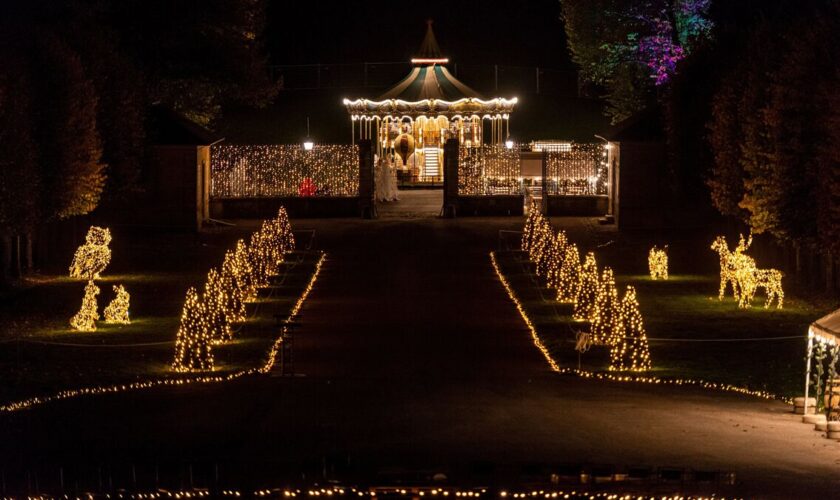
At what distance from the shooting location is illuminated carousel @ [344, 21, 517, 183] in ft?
207

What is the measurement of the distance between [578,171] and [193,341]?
30.5 meters

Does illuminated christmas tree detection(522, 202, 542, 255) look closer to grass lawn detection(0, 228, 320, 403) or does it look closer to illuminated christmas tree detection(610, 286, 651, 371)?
grass lawn detection(0, 228, 320, 403)

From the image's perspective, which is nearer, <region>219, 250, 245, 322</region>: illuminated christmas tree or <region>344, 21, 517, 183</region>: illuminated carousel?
<region>219, 250, 245, 322</region>: illuminated christmas tree

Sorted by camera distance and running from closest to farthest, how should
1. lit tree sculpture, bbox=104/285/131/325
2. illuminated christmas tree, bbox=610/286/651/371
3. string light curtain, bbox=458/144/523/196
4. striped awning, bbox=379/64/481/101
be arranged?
illuminated christmas tree, bbox=610/286/651/371, lit tree sculpture, bbox=104/285/131/325, string light curtain, bbox=458/144/523/196, striped awning, bbox=379/64/481/101

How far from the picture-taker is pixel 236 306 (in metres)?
27.0

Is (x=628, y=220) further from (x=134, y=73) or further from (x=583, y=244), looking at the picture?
(x=134, y=73)

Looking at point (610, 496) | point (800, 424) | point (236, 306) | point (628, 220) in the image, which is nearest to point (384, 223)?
point (628, 220)

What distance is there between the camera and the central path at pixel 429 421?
14.8m

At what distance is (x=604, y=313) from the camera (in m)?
25.1

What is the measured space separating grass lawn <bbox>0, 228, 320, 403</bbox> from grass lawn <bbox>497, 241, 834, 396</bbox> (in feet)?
15.1

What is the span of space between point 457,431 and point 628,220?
1172 inches

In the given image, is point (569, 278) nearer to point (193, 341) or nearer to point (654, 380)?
point (654, 380)

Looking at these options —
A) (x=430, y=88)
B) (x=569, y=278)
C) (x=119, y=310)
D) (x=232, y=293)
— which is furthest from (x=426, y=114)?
(x=119, y=310)

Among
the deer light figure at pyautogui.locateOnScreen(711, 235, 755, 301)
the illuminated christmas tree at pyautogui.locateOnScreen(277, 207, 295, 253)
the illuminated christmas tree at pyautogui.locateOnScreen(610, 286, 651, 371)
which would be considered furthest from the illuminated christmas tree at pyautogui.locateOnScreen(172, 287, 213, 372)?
the illuminated christmas tree at pyautogui.locateOnScreen(277, 207, 295, 253)
